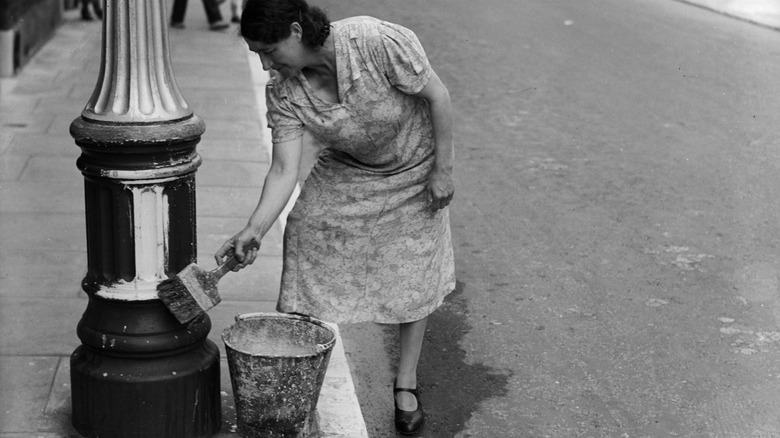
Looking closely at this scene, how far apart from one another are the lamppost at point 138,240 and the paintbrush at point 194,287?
3.7 inches

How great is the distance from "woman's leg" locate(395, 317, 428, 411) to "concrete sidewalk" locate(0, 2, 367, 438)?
0.66 ft

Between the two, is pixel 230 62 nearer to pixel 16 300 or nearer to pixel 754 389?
pixel 16 300

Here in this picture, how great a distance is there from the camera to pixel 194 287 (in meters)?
3.86

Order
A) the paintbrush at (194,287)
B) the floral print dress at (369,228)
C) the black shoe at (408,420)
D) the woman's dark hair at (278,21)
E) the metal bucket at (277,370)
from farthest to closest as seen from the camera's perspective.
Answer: the black shoe at (408,420), the floral print dress at (369,228), the metal bucket at (277,370), the paintbrush at (194,287), the woman's dark hair at (278,21)

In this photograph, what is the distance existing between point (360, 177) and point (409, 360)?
77 centimetres

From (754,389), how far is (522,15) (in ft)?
35.5

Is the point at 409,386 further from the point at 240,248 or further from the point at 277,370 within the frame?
the point at 240,248

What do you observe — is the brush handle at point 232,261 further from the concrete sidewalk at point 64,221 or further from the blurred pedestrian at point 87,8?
the blurred pedestrian at point 87,8

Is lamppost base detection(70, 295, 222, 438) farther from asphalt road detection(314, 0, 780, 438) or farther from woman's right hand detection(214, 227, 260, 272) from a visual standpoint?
asphalt road detection(314, 0, 780, 438)

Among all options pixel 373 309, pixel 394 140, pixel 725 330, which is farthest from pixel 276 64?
pixel 725 330

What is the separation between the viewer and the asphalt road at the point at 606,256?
4773 millimetres

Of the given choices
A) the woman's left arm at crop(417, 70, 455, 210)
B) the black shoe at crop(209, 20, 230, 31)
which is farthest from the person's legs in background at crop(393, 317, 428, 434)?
the black shoe at crop(209, 20, 230, 31)

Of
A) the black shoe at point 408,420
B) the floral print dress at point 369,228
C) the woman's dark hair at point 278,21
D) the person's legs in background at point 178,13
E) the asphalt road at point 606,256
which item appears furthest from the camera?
the person's legs in background at point 178,13

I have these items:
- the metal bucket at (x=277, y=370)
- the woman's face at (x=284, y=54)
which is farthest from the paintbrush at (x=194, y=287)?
the woman's face at (x=284, y=54)
